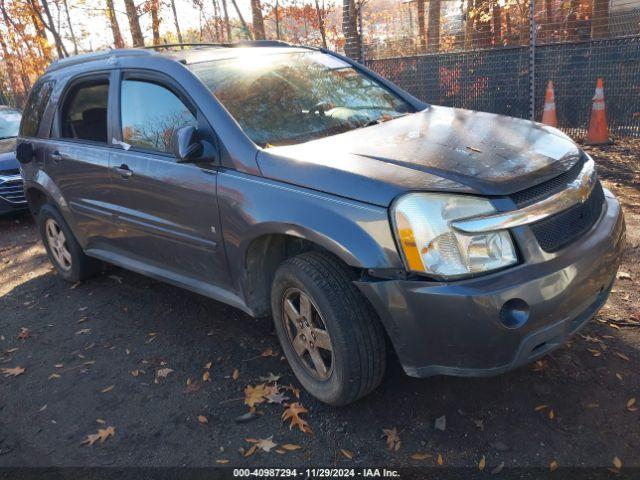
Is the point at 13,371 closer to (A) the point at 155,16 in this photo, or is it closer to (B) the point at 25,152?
(B) the point at 25,152

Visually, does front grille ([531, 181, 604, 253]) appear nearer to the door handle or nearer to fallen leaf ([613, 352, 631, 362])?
fallen leaf ([613, 352, 631, 362])

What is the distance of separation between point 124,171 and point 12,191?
4.48m

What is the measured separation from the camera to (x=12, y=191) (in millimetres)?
7305

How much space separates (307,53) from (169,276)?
1.88m

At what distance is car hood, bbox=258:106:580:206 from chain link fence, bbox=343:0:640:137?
18.8ft

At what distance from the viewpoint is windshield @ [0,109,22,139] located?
852cm

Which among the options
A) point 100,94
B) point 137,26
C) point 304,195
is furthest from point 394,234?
point 137,26

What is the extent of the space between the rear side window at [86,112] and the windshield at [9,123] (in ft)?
15.6

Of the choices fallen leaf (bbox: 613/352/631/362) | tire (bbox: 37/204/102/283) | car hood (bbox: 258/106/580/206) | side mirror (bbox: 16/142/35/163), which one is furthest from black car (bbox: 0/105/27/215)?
fallen leaf (bbox: 613/352/631/362)

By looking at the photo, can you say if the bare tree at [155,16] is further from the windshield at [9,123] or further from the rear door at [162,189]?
the rear door at [162,189]

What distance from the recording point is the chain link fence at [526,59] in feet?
26.3

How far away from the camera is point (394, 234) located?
7.77 ft

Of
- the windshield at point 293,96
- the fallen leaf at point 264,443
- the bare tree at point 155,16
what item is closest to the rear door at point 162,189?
the windshield at point 293,96

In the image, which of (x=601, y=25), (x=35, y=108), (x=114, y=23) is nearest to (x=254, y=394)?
(x=35, y=108)
